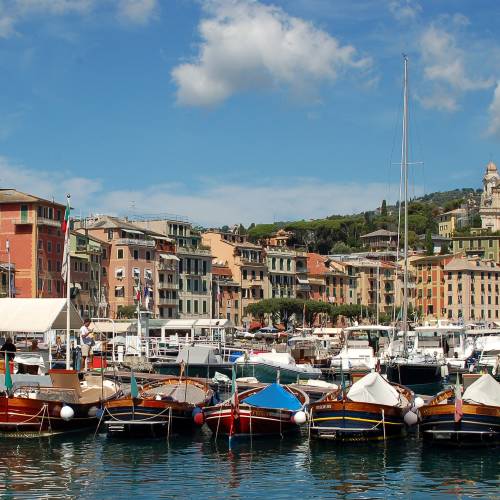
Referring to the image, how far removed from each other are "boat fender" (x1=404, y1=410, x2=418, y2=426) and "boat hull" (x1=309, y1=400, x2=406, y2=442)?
4.33 feet

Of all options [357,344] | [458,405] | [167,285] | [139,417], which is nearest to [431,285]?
[167,285]

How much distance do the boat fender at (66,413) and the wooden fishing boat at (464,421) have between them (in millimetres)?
11847

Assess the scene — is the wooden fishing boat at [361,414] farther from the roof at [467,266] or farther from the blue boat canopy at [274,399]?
the roof at [467,266]

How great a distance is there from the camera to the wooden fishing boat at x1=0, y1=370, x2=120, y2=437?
35.7m

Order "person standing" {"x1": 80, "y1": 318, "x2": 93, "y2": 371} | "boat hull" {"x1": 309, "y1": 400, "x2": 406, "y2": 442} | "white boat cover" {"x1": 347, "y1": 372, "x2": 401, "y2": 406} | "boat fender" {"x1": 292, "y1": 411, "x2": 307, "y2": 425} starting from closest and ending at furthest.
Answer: "boat hull" {"x1": 309, "y1": 400, "x2": 406, "y2": 442} < "white boat cover" {"x1": 347, "y1": 372, "x2": 401, "y2": 406} < "boat fender" {"x1": 292, "y1": 411, "x2": 307, "y2": 425} < "person standing" {"x1": 80, "y1": 318, "x2": 93, "y2": 371}

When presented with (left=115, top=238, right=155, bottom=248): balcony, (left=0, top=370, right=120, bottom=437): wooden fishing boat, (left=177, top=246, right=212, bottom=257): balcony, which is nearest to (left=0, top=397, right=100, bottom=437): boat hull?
(left=0, top=370, right=120, bottom=437): wooden fishing boat

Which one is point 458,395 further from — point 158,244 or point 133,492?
point 158,244

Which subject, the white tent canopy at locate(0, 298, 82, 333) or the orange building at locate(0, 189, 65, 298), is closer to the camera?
the white tent canopy at locate(0, 298, 82, 333)

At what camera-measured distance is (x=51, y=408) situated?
120 ft

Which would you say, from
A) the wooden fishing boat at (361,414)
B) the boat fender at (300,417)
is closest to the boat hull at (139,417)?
the boat fender at (300,417)

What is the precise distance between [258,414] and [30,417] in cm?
760

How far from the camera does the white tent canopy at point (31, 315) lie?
45.5m

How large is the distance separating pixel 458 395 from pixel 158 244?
3769 inches

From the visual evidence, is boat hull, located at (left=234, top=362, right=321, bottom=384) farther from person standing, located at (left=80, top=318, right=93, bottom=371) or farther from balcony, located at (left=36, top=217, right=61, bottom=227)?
balcony, located at (left=36, top=217, right=61, bottom=227)
